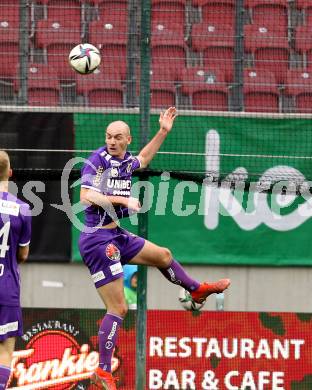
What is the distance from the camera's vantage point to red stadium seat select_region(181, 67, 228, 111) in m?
12.8

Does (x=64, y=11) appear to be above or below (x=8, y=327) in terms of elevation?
above

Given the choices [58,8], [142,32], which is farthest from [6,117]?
[142,32]

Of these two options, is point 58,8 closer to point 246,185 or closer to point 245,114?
point 245,114

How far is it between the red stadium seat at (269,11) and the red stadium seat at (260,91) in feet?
2.29

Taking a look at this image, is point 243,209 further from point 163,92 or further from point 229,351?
point 229,351

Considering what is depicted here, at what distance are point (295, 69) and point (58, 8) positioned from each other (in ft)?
11.1

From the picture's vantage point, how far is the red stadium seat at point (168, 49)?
12867mm

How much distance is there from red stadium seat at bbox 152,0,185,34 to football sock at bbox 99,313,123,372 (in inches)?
222

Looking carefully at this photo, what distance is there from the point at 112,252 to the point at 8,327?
5.50ft

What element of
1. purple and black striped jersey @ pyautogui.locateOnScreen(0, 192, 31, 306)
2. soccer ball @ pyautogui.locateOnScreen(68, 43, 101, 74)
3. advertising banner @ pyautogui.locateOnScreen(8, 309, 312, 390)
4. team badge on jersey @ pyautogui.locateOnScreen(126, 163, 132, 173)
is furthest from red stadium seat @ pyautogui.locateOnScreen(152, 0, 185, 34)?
purple and black striped jersey @ pyautogui.locateOnScreen(0, 192, 31, 306)

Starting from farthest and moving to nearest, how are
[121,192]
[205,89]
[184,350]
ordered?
[205,89] → [184,350] → [121,192]

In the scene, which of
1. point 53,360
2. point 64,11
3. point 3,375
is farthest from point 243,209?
point 3,375

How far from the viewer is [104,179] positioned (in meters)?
8.56

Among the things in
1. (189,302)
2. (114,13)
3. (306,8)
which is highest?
(306,8)
